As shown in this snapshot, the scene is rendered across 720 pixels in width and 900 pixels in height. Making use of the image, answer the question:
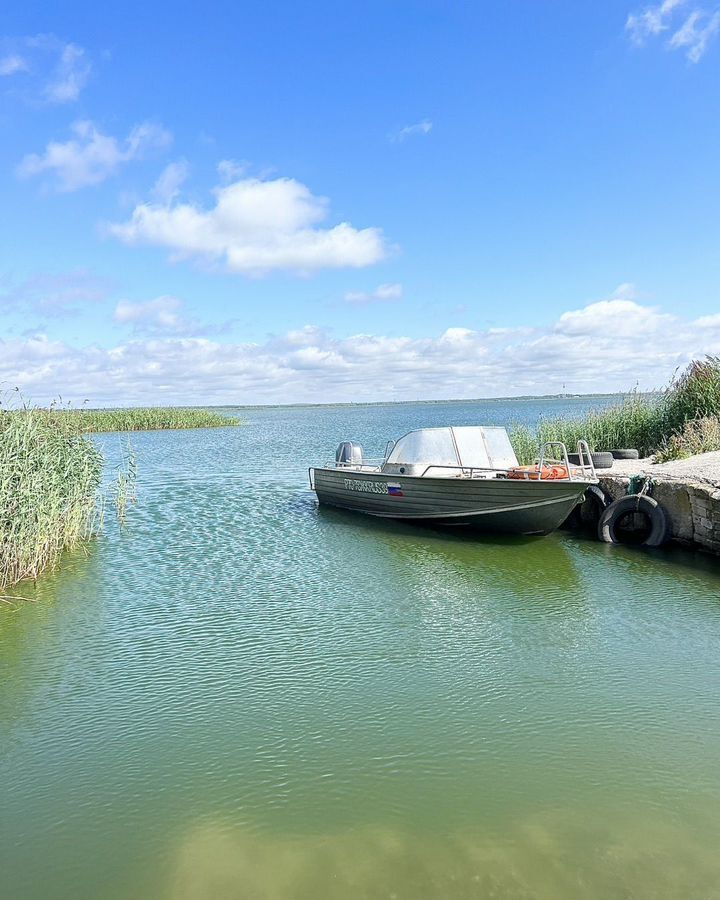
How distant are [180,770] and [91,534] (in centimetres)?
950

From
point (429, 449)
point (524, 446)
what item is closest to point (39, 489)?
point (429, 449)

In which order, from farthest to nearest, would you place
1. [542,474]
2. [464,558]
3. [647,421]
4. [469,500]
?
[647,421] → [469,500] → [542,474] → [464,558]

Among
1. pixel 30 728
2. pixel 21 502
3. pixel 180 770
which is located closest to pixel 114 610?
pixel 21 502

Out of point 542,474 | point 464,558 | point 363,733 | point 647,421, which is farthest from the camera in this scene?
point 647,421

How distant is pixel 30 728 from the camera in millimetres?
5766

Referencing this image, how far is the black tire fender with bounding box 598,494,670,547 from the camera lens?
1162cm

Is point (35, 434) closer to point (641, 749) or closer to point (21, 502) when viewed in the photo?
point (21, 502)

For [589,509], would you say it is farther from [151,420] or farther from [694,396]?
[151,420]

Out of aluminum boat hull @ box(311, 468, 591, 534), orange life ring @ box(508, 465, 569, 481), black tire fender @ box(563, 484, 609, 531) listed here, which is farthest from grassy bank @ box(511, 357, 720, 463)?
orange life ring @ box(508, 465, 569, 481)

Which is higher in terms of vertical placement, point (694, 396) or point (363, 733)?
point (694, 396)

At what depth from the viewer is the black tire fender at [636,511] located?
11.6m

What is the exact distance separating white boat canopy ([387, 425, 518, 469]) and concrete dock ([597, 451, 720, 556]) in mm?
2041

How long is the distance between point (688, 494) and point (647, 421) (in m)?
8.04

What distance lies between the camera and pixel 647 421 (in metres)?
18.9
